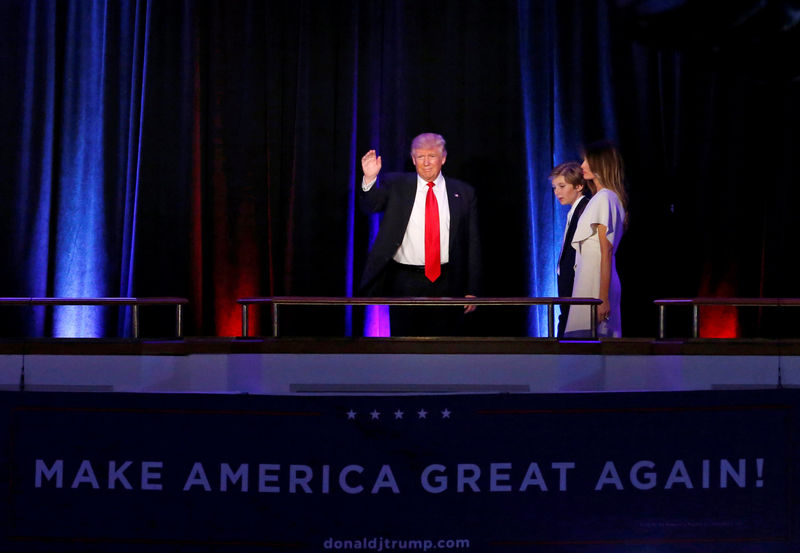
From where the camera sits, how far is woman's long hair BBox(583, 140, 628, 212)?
4500 millimetres

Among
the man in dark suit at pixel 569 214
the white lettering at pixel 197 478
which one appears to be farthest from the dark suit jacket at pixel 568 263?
the white lettering at pixel 197 478

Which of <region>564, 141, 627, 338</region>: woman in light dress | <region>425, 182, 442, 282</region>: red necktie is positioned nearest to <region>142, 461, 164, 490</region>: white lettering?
<region>564, 141, 627, 338</region>: woman in light dress

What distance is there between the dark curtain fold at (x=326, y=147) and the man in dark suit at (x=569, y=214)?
83cm

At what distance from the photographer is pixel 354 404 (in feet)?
7.09

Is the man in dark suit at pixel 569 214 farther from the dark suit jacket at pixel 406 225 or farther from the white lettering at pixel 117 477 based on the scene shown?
the white lettering at pixel 117 477

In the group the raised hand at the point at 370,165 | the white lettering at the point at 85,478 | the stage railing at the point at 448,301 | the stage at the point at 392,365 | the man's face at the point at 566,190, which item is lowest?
the white lettering at the point at 85,478

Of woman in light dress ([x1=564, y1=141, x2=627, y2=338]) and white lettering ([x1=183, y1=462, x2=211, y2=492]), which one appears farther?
woman in light dress ([x1=564, y1=141, x2=627, y2=338])

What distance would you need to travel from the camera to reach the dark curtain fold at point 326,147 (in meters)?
5.66

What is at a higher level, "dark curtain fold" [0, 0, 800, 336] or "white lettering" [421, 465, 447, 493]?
"dark curtain fold" [0, 0, 800, 336]

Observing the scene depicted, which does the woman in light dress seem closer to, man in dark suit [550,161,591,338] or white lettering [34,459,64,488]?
man in dark suit [550,161,591,338]

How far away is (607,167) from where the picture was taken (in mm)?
4520

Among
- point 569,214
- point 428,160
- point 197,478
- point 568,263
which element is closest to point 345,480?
point 197,478

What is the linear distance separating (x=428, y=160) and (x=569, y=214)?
0.75m

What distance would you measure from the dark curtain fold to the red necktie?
3.05ft
